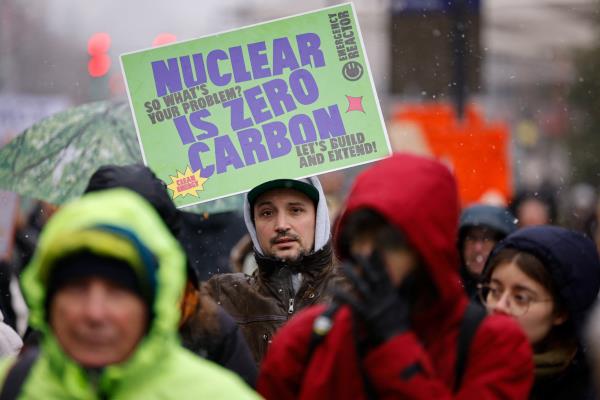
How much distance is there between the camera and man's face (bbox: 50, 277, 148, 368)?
309 centimetres

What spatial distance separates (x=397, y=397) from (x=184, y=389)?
543 millimetres

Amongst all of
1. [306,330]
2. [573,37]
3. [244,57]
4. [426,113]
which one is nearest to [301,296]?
[244,57]

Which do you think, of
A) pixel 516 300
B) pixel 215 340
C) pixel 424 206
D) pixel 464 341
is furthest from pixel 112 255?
pixel 516 300

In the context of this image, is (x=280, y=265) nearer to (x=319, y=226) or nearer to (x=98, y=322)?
(x=319, y=226)

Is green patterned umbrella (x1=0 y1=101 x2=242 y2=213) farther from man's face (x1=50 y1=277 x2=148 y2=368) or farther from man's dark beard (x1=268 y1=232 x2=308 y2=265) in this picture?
man's face (x1=50 y1=277 x2=148 y2=368)

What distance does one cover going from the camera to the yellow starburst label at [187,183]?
558 centimetres

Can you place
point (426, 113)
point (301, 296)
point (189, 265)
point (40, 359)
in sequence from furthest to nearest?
point (426, 113) < point (301, 296) < point (189, 265) < point (40, 359)

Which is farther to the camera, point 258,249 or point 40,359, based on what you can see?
point 258,249

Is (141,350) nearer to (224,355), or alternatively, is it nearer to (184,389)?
(184,389)

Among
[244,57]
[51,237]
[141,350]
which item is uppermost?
[244,57]

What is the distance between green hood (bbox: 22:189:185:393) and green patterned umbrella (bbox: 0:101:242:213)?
309 cm

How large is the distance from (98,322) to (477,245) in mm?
4402

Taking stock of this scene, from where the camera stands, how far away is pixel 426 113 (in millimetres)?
15688

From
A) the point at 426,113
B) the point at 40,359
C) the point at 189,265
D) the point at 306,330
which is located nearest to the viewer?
the point at 40,359
